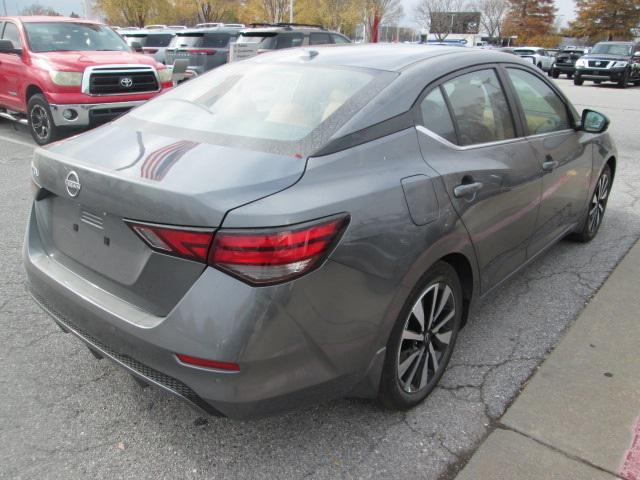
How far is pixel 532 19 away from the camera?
219ft

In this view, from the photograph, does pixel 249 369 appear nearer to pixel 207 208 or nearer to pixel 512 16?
pixel 207 208

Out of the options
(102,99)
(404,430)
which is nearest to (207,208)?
(404,430)

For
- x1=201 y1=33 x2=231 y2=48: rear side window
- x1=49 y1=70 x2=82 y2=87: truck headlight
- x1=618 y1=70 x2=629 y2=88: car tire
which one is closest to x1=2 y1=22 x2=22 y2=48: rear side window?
x1=49 y1=70 x2=82 y2=87: truck headlight

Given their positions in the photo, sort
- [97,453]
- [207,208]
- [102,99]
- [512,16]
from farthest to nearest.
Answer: [512,16] → [102,99] → [97,453] → [207,208]

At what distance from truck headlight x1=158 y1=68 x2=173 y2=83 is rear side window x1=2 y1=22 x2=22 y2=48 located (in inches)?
86.4

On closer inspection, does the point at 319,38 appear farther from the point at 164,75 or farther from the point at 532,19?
the point at 532,19

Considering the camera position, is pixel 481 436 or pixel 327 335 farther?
pixel 481 436

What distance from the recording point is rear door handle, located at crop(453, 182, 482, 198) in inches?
100

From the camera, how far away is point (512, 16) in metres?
68.7

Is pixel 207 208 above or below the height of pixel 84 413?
above

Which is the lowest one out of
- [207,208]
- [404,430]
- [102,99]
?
[404,430]

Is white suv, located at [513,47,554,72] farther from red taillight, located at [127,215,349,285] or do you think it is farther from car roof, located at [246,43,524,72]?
red taillight, located at [127,215,349,285]

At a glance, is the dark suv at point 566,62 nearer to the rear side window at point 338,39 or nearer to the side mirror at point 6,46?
the rear side window at point 338,39

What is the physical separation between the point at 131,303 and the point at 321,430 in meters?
1.04
